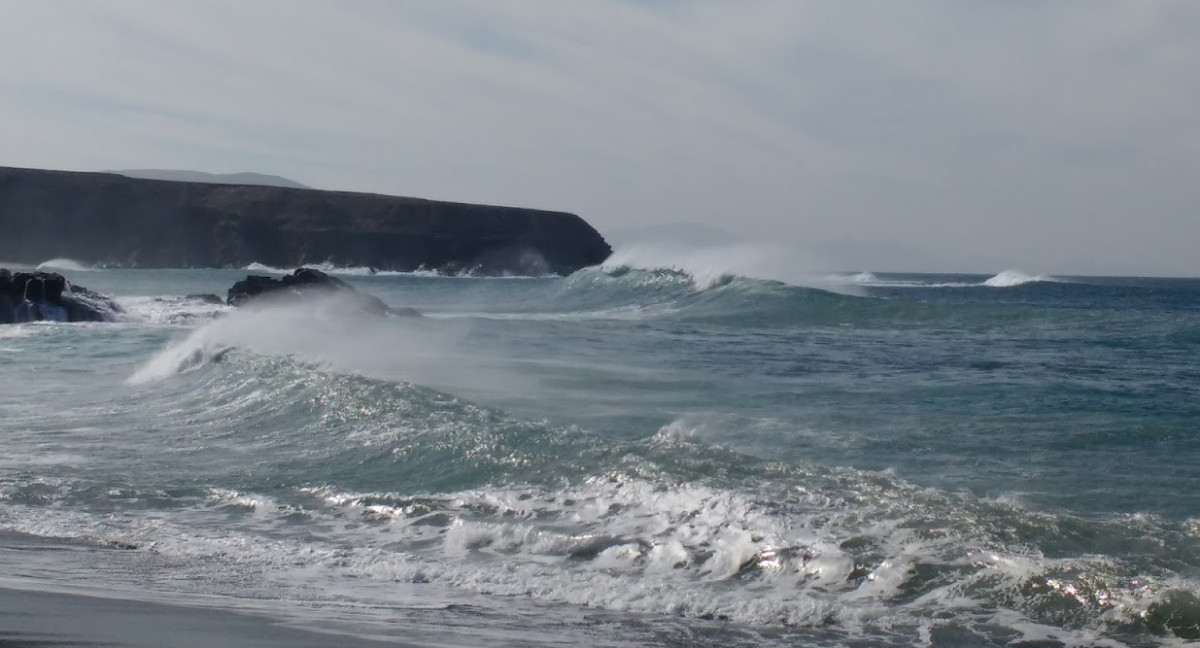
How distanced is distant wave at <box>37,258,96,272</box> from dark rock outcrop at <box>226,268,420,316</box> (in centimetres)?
4653

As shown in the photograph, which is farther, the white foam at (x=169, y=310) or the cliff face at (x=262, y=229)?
the cliff face at (x=262, y=229)

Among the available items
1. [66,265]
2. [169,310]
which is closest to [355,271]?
[66,265]

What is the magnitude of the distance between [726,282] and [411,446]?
25593 millimetres

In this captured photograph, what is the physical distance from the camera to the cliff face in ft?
239

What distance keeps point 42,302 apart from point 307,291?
17.5 ft

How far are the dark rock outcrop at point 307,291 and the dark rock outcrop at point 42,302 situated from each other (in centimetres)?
309

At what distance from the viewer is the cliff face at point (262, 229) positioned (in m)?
72.9

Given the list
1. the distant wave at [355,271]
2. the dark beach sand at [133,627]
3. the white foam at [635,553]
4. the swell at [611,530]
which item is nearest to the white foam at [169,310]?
the swell at [611,530]

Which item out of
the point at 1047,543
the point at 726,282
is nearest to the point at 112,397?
the point at 1047,543

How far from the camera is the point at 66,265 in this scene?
7125 centimetres

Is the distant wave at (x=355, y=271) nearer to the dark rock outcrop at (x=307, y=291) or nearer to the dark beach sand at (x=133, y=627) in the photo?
the dark rock outcrop at (x=307, y=291)

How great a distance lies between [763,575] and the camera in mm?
6555

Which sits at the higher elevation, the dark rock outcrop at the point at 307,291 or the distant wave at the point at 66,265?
the dark rock outcrop at the point at 307,291

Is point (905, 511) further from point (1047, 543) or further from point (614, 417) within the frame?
point (614, 417)
